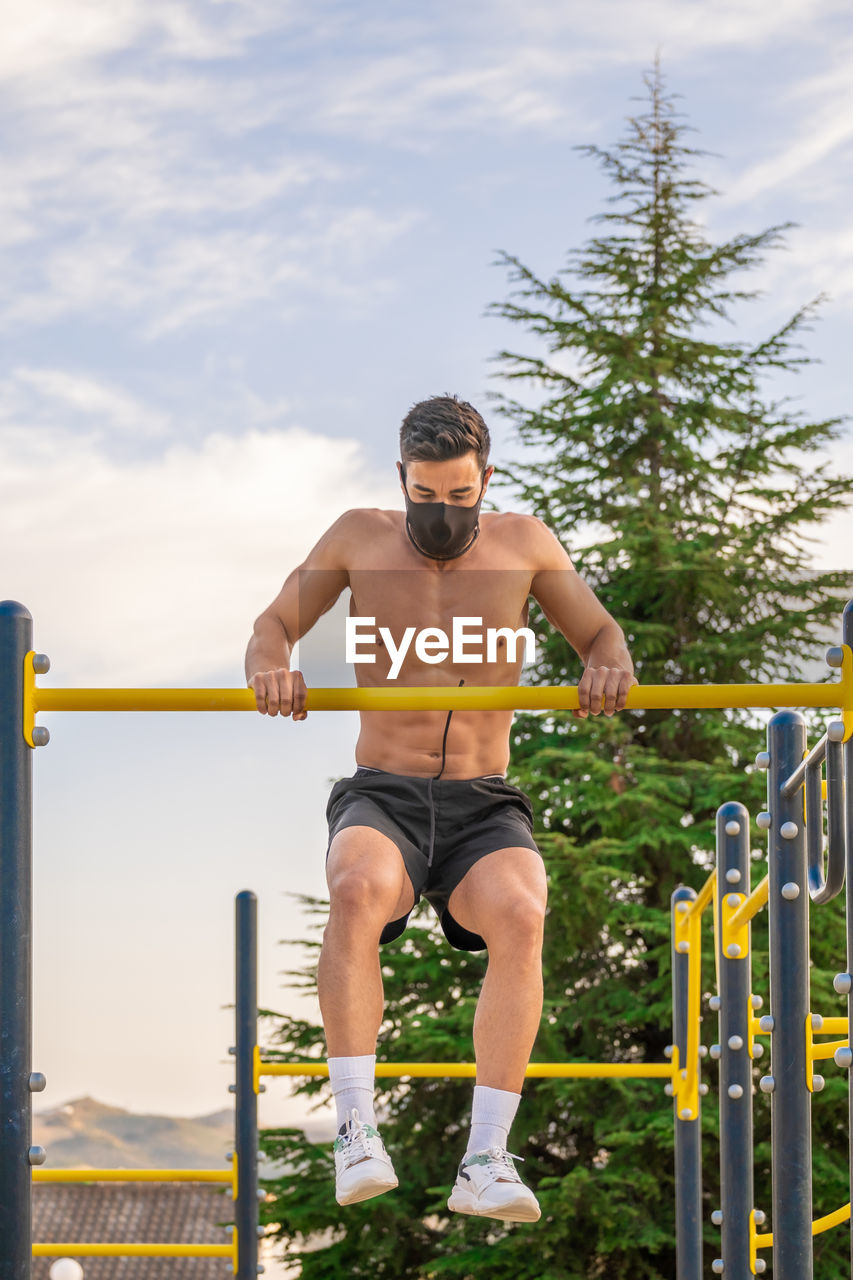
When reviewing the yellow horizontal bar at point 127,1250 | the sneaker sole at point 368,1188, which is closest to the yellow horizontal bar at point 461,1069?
the yellow horizontal bar at point 127,1250

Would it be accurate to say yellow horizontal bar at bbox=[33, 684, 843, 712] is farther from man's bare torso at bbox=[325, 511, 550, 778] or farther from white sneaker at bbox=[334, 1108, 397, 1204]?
white sneaker at bbox=[334, 1108, 397, 1204]

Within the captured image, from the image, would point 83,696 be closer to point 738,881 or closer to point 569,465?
point 738,881

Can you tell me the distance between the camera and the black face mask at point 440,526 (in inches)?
101

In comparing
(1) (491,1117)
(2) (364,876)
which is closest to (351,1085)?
(1) (491,1117)

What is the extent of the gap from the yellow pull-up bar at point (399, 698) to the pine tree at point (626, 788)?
21.5 ft

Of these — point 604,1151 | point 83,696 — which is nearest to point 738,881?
point 83,696

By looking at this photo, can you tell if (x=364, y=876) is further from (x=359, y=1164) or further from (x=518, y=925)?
(x=359, y=1164)

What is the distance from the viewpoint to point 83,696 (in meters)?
2.26

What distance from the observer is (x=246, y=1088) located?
442 cm

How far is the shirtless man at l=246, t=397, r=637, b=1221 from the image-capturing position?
232 centimetres

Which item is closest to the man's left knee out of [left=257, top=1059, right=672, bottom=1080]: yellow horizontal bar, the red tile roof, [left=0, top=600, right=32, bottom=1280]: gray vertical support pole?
[left=0, top=600, right=32, bottom=1280]: gray vertical support pole

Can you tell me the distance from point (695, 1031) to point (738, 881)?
3.07ft

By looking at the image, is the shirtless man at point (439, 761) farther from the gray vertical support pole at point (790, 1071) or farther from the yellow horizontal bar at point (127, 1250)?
the yellow horizontal bar at point (127, 1250)

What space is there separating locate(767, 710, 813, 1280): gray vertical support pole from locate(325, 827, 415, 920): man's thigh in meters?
0.64
